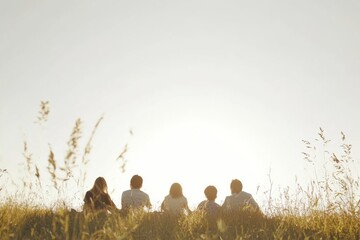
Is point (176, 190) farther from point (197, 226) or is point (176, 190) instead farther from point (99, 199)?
point (99, 199)

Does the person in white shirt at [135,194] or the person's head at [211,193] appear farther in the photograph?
the person's head at [211,193]

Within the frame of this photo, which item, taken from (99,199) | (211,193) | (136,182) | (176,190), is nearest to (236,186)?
(211,193)

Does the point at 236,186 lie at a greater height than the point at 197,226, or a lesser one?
greater

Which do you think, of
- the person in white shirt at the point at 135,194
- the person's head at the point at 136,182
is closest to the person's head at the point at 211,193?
the person in white shirt at the point at 135,194

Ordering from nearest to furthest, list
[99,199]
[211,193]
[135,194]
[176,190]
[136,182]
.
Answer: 1. [99,199]
2. [135,194]
3. [136,182]
4. [211,193]
5. [176,190]

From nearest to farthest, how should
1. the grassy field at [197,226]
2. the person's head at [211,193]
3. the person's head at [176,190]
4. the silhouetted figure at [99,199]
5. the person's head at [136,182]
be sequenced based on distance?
the grassy field at [197,226], the silhouetted figure at [99,199], the person's head at [136,182], the person's head at [211,193], the person's head at [176,190]

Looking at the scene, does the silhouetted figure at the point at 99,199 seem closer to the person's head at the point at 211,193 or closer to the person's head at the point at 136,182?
the person's head at the point at 136,182

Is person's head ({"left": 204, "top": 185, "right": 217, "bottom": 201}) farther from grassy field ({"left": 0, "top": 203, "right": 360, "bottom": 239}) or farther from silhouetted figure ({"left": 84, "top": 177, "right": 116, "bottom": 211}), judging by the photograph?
grassy field ({"left": 0, "top": 203, "right": 360, "bottom": 239})

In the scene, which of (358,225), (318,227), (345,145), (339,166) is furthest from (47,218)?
(345,145)

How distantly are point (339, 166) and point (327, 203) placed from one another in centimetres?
64

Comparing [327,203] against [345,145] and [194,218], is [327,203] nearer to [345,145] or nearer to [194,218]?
[345,145]

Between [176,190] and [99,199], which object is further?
[176,190]

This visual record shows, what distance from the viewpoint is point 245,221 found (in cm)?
458

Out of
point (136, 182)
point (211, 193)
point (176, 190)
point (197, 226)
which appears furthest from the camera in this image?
point (176, 190)
